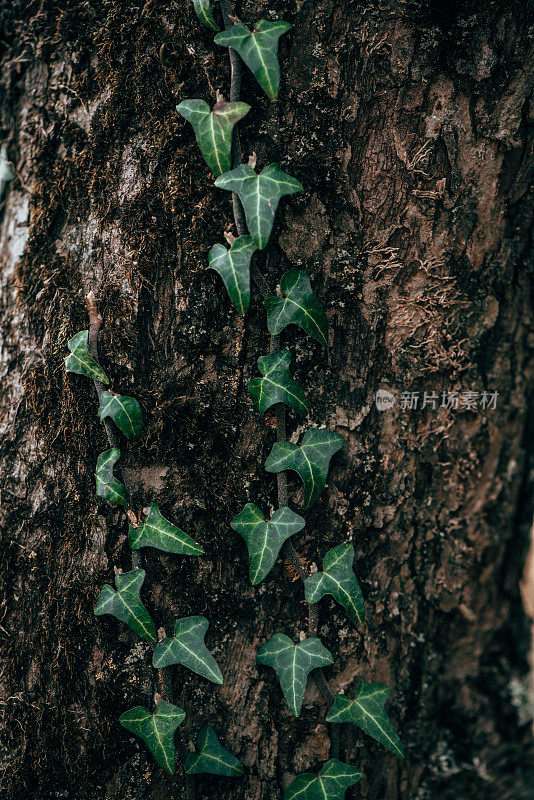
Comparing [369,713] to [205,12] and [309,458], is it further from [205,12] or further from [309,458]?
[205,12]

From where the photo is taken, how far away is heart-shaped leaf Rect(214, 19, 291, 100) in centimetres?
83

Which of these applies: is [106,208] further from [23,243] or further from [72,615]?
[72,615]

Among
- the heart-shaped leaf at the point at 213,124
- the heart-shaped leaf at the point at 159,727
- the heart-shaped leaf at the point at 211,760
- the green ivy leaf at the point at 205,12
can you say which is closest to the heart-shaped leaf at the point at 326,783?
the heart-shaped leaf at the point at 211,760

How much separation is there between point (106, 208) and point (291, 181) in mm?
350

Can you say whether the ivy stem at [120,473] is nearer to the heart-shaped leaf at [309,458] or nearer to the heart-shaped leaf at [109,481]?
the heart-shaped leaf at [109,481]

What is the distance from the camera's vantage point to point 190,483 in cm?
93

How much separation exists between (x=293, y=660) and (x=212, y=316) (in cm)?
65

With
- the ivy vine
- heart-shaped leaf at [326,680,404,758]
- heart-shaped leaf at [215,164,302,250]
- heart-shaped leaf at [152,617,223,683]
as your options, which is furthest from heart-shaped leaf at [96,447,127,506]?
heart-shaped leaf at [326,680,404,758]

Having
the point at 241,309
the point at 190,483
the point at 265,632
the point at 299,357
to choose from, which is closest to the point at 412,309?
the point at 299,357

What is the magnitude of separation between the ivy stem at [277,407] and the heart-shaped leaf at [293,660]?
1.6 inches

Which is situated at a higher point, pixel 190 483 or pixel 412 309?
pixel 412 309

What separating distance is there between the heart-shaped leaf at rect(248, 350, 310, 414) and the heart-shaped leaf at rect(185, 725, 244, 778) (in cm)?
62

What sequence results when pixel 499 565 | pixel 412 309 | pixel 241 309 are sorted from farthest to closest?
Answer: 1. pixel 499 565
2. pixel 412 309
3. pixel 241 309

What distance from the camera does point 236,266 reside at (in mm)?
865
